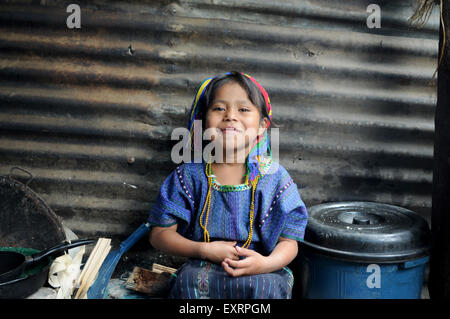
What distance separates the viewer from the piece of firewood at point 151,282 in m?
2.53

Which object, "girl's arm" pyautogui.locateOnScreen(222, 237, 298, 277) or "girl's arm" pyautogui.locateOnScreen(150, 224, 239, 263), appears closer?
"girl's arm" pyautogui.locateOnScreen(222, 237, 298, 277)

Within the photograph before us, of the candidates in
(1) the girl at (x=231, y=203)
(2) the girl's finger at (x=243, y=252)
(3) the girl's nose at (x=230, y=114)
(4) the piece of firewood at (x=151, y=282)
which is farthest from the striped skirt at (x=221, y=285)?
(3) the girl's nose at (x=230, y=114)

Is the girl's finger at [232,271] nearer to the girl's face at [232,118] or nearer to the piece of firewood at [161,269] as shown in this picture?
the girl's face at [232,118]

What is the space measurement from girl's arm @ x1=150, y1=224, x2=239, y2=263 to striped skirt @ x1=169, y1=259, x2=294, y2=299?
7cm

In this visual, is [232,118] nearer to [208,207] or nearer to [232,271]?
[208,207]

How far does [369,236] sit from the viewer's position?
210 cm

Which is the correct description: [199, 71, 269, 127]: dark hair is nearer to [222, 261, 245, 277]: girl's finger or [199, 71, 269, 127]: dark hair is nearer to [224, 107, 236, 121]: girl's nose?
[224, 107, 236, 121]: girl's nose

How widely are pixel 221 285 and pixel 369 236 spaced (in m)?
0.82

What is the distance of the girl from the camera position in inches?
82.4

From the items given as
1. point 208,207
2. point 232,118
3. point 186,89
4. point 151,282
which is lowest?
point 151,282

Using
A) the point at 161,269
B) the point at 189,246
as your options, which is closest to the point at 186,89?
the point at 189,246

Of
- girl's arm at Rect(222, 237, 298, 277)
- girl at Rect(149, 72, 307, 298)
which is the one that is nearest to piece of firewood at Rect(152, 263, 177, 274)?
girl at Rect(149, 72, 307, 298)

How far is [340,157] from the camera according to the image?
9.20ft
